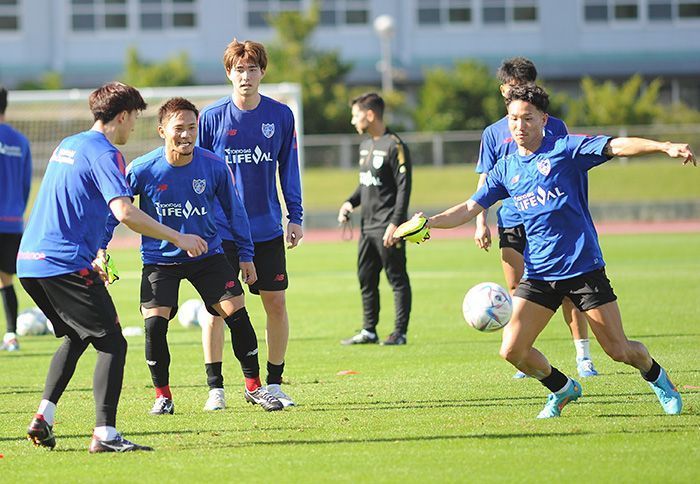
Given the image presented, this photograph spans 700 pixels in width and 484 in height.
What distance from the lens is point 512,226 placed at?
360 inches

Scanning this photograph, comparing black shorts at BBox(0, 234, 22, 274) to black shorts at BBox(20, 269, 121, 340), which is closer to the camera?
black shorts at BBox(20, 269, 121, 340)

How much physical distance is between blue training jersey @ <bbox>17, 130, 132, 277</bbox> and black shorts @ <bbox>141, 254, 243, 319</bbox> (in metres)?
1.22

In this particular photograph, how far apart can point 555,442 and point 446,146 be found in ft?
105

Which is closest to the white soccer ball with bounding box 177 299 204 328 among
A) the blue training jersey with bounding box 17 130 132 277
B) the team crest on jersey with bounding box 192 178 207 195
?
the team crest on jersey with bounding box 192 178 207 195

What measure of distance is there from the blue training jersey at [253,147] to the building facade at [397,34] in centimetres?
4044

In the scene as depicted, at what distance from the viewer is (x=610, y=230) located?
A: 3209 centimetres

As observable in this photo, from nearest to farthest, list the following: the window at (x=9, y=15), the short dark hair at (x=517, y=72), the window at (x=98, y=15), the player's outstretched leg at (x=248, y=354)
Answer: the player's outstretched leg at (x=248, y=354) → the short dark hair at (x=517, y=72) → the window at (x=9, y=15) → the window at (x=98, y=15)

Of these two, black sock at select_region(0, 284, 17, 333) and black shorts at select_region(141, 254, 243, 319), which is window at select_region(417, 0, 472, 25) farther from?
black shorts at select_region(141, 254, 243, 319)

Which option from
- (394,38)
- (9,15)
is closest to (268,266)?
(394,38)

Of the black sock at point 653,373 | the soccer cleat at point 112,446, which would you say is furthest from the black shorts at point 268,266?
the black sock at point 653,373

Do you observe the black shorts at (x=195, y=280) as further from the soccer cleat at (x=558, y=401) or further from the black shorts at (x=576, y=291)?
the soccer cleat at (x=558, y=401)

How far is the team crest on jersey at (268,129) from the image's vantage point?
8219 mm

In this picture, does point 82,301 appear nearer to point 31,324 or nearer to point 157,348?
point 157,348

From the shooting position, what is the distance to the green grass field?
5.86m
